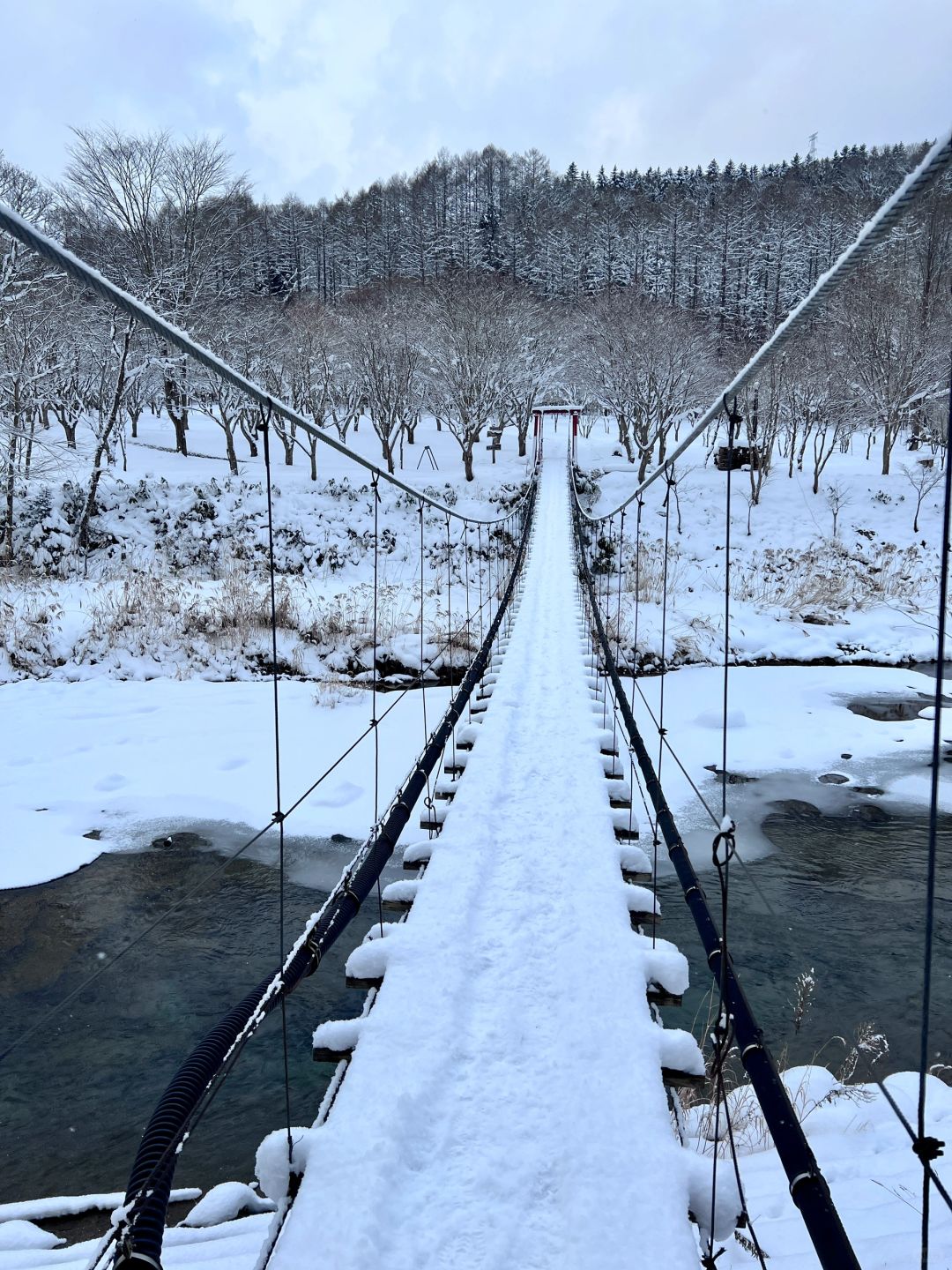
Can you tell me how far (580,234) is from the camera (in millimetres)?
34844

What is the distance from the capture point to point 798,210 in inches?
1278

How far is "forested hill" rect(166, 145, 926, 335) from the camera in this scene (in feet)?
104

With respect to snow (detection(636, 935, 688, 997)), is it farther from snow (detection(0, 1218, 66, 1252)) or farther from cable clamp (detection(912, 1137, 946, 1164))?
snow (detection(0, 1218, 66, 1252))

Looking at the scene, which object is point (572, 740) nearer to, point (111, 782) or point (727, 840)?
point (727, 840)

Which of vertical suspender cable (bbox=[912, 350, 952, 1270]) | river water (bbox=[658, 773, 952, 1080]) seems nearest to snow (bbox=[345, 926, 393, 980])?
vertical suspender cable (bbox=[912, 350, 952, 1270])

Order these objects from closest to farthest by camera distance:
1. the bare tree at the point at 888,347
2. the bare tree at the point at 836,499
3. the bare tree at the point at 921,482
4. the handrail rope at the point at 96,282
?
the handrail rope at the point at 96,282 < the bare tree at the point at 921,482 < the bare tree at the point at 836,499 < the bare tree at the point at 888,347

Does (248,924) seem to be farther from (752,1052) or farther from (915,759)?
(915,759)

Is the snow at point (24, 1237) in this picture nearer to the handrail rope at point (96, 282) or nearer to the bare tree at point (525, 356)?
the handrail rope at point (96, 282)

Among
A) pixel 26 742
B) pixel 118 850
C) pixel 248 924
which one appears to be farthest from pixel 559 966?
pixel 26 742

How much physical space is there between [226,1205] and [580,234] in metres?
38.8

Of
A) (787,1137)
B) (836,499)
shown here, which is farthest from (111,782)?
(836,499)

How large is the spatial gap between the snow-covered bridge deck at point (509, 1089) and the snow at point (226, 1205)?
1255 mm

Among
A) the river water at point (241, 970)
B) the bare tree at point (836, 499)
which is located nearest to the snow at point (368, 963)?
the river water at point (241, 970)

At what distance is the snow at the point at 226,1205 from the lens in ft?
8.10
